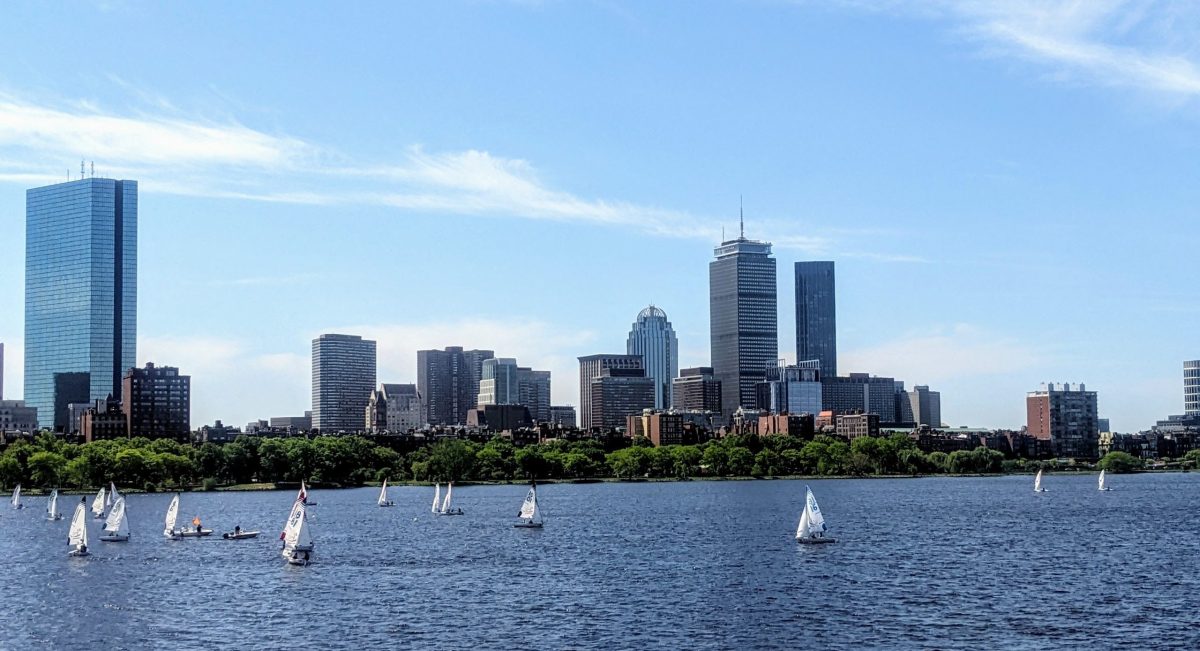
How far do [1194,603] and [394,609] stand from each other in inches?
1756

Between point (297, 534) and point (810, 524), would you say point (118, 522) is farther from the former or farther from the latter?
point (810, 524)

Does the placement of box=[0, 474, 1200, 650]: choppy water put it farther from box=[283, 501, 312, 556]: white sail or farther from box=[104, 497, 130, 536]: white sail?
box=[283, 501, 312, 556]: white sail

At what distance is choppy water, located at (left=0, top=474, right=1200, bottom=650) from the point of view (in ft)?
235

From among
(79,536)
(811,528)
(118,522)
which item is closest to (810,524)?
(811,528)

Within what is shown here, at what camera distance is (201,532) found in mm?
133250

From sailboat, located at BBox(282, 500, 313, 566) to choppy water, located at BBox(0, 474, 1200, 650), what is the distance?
2.33 meters

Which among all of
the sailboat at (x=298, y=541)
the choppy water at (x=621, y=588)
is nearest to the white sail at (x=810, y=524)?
the choppy water at (x=621, y=588)

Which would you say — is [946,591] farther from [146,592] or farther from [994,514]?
[994,514]

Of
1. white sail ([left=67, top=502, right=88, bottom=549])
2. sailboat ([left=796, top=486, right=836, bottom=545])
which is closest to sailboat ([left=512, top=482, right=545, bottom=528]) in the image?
sailboat ([left=796, top=486, right=836, bottom=545])

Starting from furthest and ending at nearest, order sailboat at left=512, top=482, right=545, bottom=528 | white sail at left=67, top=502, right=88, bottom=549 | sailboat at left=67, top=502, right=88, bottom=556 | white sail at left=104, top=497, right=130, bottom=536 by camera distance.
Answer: sailboat at left=512, top=482, right=545, bottom=528 → white sail at left=104, top=497, right=130, bottom=536 → white sail at left=67, top=502, right=88, bottom=549 → sailboat at left=67, top=502, right=88, bottom=556

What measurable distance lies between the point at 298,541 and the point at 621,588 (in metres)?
27.6

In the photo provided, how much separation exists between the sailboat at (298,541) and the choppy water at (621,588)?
91.6 inches

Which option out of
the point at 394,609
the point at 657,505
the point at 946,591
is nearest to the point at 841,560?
the point at 946,591

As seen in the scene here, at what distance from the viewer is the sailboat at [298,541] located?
4136 inches
